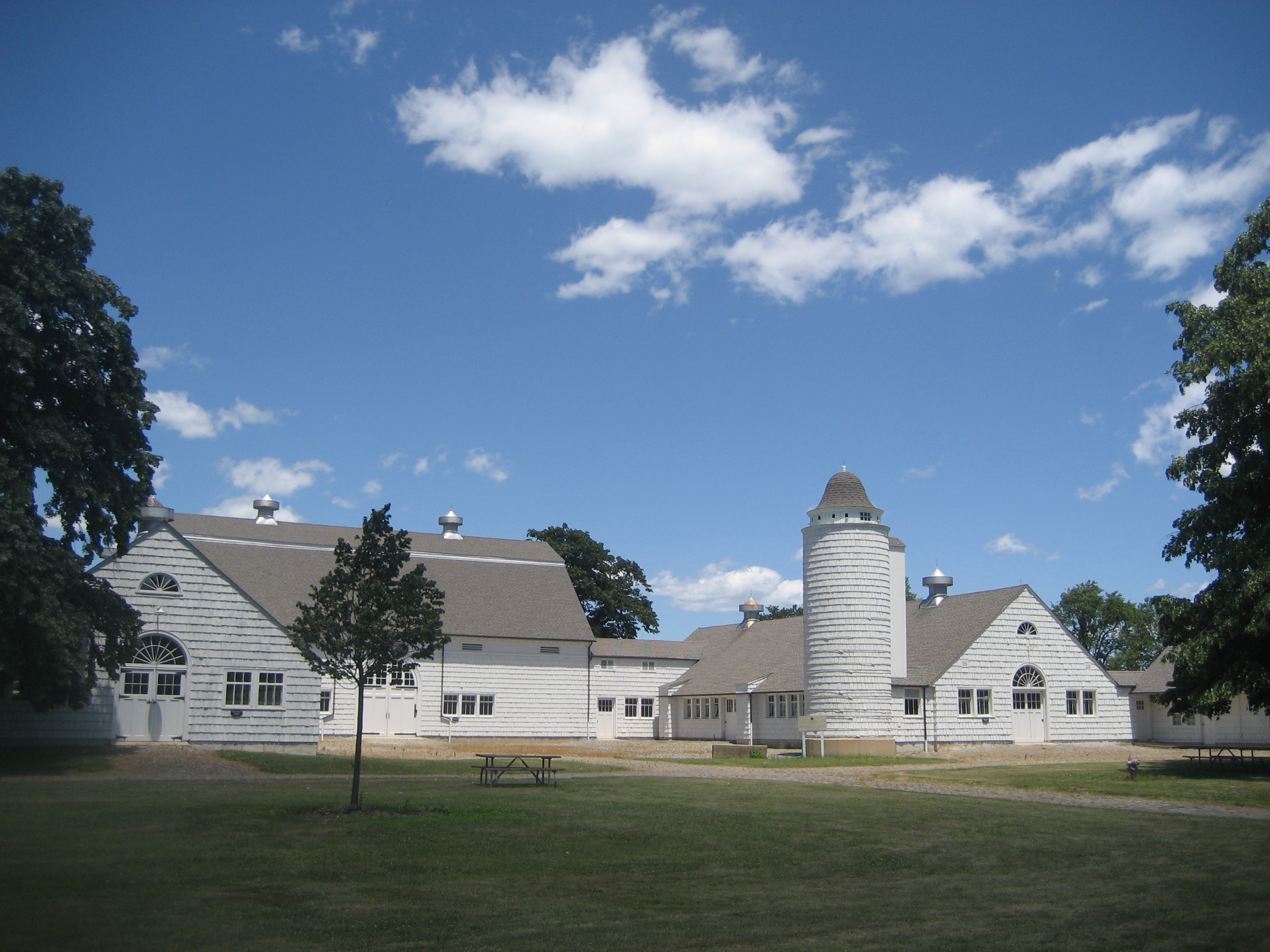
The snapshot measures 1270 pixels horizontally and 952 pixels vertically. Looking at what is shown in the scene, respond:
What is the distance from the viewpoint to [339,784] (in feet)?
72.5

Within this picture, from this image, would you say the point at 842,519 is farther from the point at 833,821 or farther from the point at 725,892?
the point at 725,892

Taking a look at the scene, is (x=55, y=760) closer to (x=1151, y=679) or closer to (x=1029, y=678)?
(x=1029, y=678)

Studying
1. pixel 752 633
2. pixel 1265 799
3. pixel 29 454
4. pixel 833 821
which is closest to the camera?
pixel 833 821

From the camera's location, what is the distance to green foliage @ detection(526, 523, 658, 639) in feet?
218

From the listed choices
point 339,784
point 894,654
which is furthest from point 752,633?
point 339,784

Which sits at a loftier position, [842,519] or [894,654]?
[842,519]

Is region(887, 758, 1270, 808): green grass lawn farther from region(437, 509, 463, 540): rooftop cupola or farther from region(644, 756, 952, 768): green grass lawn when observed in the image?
region(437, 509, 463, 540): rooftop cupola

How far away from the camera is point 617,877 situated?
37.0 feet

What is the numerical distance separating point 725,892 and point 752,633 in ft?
134

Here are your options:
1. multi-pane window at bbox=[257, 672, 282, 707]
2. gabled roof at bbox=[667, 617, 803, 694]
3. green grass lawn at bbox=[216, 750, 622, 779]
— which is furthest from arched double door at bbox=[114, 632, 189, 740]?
gabled roof at bbox=[667, 617, 803, 694]

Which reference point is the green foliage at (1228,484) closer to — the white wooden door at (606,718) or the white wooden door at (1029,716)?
the white wooden door at (1029,716)

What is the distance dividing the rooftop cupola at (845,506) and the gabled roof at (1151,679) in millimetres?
17151

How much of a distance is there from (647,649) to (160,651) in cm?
2493

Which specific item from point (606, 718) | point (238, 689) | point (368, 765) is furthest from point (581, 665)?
point (368, 765)
